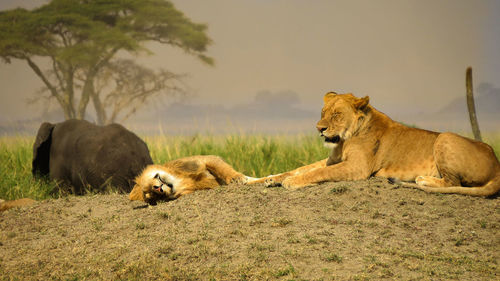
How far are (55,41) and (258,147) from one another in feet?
72.4

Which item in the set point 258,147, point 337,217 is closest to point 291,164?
point 258,147

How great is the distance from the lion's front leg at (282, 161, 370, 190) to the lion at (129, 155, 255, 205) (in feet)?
2.24

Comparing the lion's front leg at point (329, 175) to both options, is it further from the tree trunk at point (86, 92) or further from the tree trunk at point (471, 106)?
the tree trunk at point (86, 92)

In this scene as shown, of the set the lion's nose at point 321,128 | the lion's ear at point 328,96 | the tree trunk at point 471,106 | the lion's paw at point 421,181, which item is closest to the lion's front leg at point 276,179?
the lion's nose at point 321,128

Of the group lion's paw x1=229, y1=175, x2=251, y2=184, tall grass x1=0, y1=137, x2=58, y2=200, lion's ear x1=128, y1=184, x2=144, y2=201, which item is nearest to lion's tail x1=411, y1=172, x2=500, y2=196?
lion's paw x1=229, y1=175, x2=251, y2=184

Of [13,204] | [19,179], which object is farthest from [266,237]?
[19,179]

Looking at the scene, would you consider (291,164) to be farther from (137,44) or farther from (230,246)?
(137,44)

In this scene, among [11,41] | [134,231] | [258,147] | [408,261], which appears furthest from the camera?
[11,41]

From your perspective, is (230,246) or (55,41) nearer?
(230,246)

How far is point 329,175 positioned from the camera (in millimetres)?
5582

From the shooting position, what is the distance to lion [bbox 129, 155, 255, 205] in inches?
221

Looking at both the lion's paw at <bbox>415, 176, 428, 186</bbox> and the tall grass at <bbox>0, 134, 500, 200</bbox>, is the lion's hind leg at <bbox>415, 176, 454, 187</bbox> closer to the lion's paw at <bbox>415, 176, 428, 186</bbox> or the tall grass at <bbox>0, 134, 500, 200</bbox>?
the lion's paw at <bbox>415, 176, 428, 186</bbox>

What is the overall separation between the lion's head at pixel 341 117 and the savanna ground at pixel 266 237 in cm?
57

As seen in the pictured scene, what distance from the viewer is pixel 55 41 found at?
28484 mm
